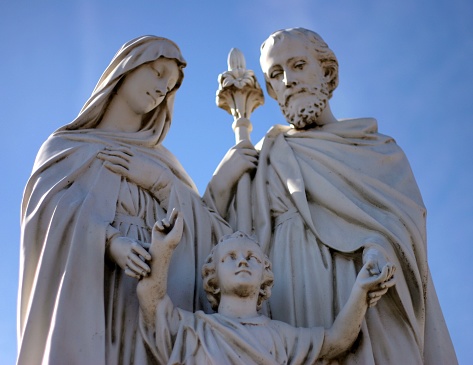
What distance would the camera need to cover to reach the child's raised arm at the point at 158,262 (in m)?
7.64

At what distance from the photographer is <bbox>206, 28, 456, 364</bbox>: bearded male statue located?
27.4 ft

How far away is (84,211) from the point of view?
27.0ft

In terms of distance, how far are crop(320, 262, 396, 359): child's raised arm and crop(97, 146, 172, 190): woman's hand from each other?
2047 millimetres

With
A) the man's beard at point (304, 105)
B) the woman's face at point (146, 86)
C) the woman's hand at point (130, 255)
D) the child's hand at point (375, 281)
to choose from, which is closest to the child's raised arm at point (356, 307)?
the child's hand at point (375, 281)

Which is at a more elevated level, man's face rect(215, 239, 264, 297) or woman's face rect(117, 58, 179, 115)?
woman's face rect(117, 58, 179, 115)

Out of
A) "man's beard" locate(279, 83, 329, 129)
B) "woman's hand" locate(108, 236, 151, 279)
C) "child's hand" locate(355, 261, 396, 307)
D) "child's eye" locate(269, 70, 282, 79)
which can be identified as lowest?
"child's hand" locate(355, 261, 396, 307)

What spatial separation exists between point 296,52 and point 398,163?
1.45 meters

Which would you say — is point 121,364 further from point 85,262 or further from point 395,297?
point 395,297

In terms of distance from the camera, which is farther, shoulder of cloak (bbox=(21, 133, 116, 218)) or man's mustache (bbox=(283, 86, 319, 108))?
man's mustache (bbox=(283, 86, 319, 108))

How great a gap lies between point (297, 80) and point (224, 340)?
10.5 ft

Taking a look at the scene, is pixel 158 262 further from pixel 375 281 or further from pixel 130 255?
pixel 375 281

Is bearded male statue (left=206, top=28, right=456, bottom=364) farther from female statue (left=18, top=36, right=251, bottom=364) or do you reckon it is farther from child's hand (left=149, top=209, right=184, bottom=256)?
child's hand (left=149, top=209, right=184, bottom=256)

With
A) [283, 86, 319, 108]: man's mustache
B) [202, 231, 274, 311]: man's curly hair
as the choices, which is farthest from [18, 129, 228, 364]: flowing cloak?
[283, 86, 319, 108]: man's mustache

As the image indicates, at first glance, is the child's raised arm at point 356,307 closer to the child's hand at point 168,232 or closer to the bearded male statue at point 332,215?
the bearded male statue at point 332,215
